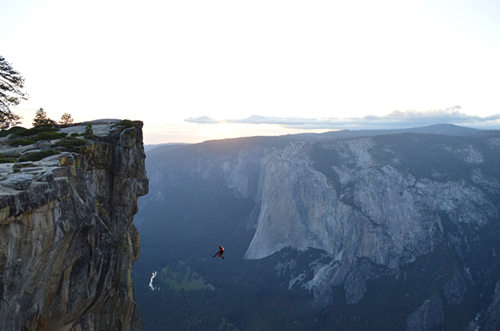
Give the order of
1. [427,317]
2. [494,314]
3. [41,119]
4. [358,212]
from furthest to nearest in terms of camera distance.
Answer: [358,212] → [427,317] → [494,314] → [41,119]

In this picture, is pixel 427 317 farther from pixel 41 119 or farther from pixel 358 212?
pixel 41 119

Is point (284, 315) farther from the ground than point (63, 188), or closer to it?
closer to it

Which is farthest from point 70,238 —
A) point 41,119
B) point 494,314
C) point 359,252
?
point 359,252

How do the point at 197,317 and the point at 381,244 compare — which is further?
the point at 381,244

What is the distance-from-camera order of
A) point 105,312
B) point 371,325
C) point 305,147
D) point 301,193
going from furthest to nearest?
point 305,147
point 301,193
point 371,325
point 105,312

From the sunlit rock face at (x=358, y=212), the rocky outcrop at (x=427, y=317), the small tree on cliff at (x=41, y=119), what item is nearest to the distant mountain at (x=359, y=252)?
the rocky outcrop at (x=427, y=317)

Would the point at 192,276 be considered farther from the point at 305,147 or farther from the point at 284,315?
the point at 305,147

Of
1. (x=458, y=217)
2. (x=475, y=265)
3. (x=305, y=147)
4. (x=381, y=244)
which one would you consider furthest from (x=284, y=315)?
(x=305, y=147)

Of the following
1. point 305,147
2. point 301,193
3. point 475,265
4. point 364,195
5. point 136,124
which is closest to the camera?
point 136,124

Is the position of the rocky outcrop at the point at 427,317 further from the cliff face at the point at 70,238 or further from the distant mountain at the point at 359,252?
the cliff face at the point at 70,238
